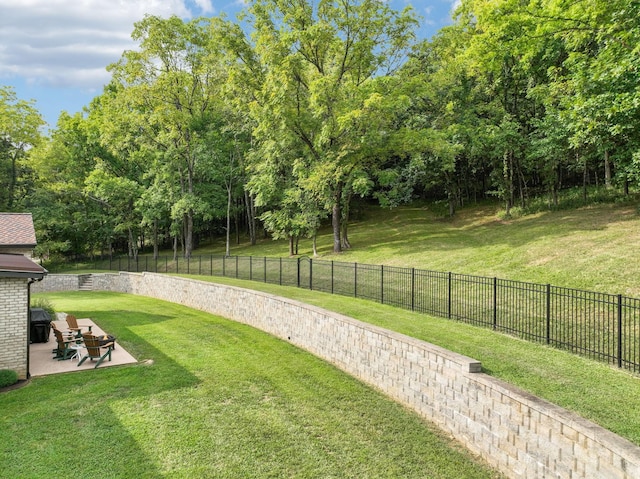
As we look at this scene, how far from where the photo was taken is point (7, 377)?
8742mm

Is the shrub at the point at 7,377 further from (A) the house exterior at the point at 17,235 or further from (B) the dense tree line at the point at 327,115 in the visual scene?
(B) the dense tree line at the point at 327,115

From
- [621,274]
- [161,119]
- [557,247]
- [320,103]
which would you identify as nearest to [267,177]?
[320,103]

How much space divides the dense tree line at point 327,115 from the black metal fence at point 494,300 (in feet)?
21.3

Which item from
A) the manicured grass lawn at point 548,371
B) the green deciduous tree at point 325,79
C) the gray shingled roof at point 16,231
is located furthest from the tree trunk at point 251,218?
the manicured grass lawn at point 548,371

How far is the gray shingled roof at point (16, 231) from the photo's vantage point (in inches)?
488

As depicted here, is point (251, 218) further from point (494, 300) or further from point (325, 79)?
point (494, 300)

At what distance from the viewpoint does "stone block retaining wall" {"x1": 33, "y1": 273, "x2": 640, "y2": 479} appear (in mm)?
4457

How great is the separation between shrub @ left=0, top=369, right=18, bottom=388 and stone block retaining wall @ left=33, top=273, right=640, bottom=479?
6138 mm

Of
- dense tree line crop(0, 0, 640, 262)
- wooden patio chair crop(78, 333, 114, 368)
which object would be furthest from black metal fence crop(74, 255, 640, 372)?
wooden patio chair crop(78, 333, 114, 368)

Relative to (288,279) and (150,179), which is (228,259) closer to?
(288,279)

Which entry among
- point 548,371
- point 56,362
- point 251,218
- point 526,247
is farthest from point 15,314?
point 251,218

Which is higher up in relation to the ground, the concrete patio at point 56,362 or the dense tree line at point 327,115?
the dense tree line at point 327,115

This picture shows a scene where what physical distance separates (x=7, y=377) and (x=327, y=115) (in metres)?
20.9

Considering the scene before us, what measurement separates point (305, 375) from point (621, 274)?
10.9m
